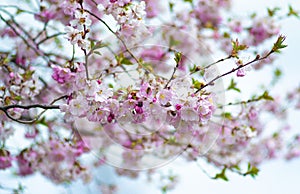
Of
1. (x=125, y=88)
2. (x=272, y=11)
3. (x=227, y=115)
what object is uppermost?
(x=272, y=11)

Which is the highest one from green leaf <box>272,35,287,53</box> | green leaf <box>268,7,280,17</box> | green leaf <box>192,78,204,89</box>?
green leaf <box>268,7,280,17</box>

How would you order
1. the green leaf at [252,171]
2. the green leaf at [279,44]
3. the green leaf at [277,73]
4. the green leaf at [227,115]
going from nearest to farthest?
the green leaf at [279,44]
the green leaf at [252,171]
the green leaf at [227,115]
the green leaf at [277,73]

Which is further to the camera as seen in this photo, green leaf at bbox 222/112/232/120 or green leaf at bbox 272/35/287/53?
green leaf at bbox 222/112/232/120

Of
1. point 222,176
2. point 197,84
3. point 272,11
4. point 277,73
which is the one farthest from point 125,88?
point 277,73

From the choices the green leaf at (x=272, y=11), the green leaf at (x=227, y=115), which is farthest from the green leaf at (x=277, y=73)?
the green leaf at (x=227, y=115)

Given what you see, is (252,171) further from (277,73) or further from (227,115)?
(277,73)

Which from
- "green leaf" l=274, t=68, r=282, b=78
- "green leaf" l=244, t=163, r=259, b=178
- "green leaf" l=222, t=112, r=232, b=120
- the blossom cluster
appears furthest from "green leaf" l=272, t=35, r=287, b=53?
"green leaf" l=274, t=68, r=282, b=78

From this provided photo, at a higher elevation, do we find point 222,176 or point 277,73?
point 277,73

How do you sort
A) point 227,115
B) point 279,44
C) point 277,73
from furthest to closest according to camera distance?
point 277,73
point 227,115
point 279,44

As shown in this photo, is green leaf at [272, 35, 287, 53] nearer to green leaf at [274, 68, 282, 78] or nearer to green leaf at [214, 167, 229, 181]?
green leaf at [214, 167, 229, 181]

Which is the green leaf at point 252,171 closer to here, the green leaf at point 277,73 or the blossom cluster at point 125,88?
the blossom cluster at point 125,88

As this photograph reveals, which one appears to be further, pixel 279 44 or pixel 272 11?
pixel 272 11

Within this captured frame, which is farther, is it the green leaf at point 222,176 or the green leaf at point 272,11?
the green leaf at point 272,11

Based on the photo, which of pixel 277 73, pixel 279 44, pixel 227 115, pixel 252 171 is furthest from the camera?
pixel 277 73
